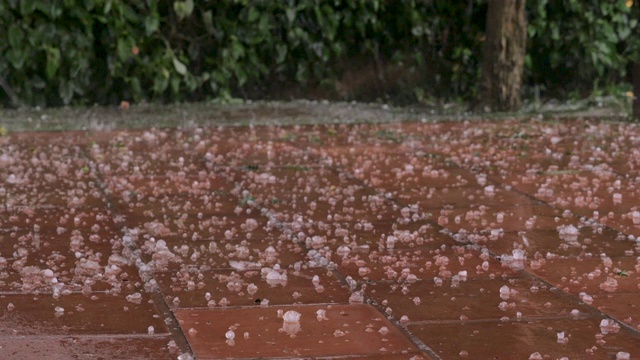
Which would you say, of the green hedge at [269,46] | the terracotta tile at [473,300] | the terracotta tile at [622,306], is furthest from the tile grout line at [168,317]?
the green hedge at [269,46]

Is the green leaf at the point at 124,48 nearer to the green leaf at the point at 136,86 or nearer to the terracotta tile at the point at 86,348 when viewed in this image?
the green leaf at the point at 136,86

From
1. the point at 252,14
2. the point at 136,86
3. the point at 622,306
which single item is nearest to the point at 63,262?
the point at 622,306

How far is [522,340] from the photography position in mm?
2184

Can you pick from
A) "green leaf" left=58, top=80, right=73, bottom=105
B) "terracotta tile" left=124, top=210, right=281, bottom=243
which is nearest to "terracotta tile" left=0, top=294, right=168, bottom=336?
"terracotta tile" left=124, top=210, right=281, bottom=243

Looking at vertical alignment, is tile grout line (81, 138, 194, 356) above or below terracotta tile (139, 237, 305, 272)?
above

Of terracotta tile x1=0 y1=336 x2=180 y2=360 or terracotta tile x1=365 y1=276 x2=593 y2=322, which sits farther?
terracotta tile x1=365 y1=276 x2=593 y2=322

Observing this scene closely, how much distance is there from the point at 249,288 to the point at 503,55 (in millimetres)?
4785

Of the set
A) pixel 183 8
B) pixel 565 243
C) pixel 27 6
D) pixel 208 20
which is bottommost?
pixel 565 243

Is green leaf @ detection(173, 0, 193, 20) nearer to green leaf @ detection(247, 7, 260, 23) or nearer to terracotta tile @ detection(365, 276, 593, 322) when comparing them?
green leaf @ detection(247, 7, 260, 23)

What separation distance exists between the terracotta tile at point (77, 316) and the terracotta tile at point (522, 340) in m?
0.57

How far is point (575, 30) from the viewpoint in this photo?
26.2 ft

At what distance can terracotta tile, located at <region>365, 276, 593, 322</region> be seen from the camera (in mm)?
2389

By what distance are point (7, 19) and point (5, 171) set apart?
8.74 ft

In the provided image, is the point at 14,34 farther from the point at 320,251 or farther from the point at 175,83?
the point at 320,251
